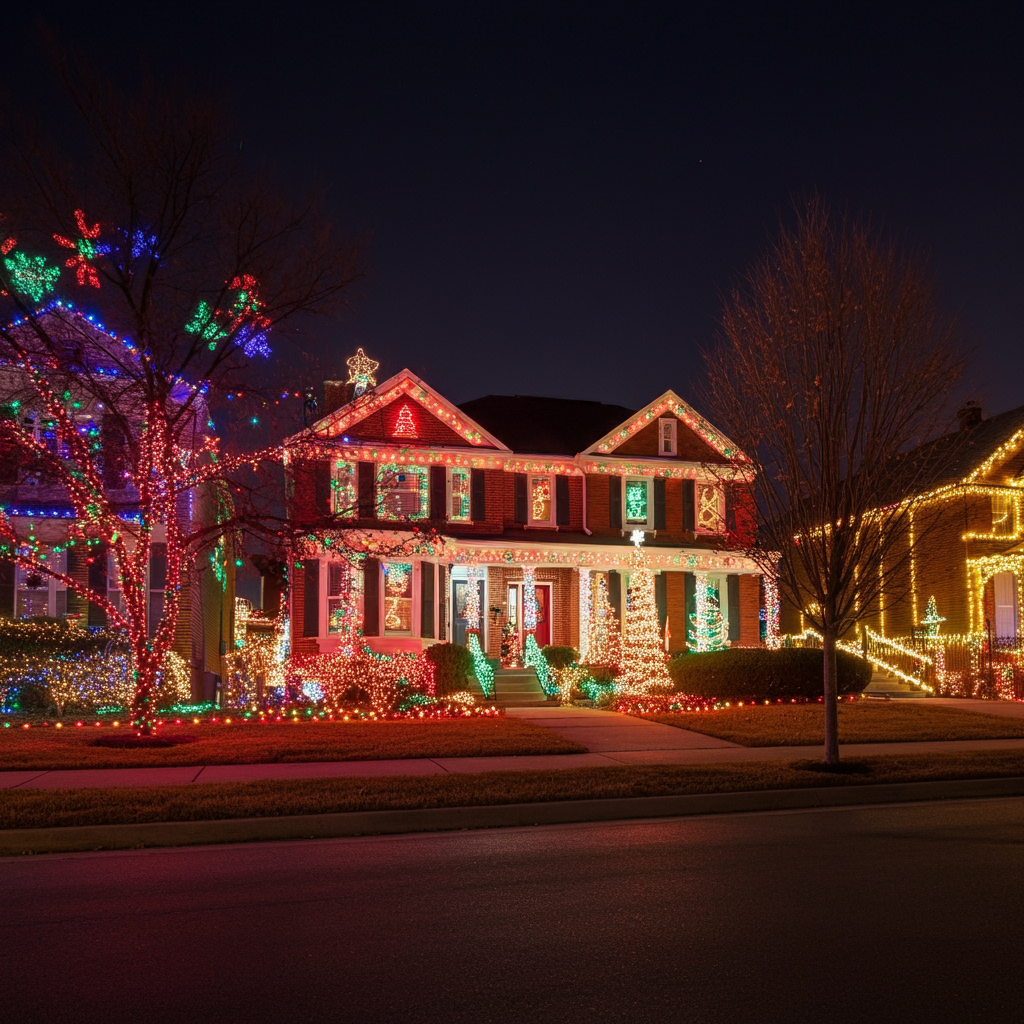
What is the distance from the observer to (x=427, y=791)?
1014 cm

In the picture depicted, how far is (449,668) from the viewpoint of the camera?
20141 millimetres

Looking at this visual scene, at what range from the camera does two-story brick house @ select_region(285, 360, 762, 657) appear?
77.6 feet

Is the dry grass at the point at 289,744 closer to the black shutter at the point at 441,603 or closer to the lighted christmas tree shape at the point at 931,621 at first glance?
the black shutter at the point at 441,603

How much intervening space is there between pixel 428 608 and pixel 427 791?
45.1ft

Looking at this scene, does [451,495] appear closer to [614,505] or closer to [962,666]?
[614,505]

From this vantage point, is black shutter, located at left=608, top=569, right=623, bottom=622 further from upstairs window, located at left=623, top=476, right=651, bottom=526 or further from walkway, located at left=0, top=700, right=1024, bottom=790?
walkway, located at left=0, top=700, right=1024, bottom=790

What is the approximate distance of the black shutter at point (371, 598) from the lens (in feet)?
75.3

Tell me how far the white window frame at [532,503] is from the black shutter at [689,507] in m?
3.68

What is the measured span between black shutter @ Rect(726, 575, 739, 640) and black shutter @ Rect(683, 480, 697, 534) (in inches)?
72.2

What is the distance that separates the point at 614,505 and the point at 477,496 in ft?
13.0

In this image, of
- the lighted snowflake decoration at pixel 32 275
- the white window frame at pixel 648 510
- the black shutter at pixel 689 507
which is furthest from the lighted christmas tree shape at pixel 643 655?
the lighted snowflake decoration at pixel 32 275

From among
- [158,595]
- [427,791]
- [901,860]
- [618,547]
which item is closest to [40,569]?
[427,791]

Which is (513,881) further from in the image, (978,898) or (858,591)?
(858,591)

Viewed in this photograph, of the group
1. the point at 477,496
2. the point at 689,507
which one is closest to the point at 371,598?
the point at 477,496
